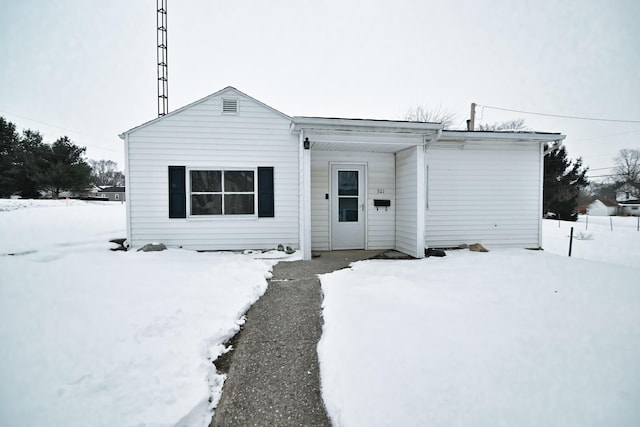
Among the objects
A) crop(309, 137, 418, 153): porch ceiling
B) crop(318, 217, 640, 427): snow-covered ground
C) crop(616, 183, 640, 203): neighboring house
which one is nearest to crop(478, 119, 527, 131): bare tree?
crop(309, 137, 418, 153): porch ceiling

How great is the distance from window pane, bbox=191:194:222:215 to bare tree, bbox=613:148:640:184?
4390 centimetres

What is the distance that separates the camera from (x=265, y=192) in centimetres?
677

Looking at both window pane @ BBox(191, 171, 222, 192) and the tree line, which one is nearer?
window pane @ BBox(191, 171, 222, 192)

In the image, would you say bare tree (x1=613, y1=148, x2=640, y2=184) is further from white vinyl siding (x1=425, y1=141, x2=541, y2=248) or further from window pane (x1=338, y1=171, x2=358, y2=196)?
window pane (x1=338, y1=171, x2=358, y2=196)

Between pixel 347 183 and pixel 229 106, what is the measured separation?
130 inches

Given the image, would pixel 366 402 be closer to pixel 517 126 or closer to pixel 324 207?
pixel 324 207

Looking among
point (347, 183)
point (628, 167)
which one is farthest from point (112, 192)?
point (628, 167)

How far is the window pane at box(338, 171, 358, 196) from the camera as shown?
6988 millimetres

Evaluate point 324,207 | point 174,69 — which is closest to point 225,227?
point 324,207

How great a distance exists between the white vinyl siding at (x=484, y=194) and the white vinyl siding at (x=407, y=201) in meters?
0.69

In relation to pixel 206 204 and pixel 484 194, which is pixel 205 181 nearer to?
pixel 206 204

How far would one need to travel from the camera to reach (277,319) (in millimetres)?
3150

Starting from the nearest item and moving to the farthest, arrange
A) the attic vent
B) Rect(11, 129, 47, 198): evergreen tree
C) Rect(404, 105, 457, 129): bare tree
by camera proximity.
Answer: the attic vent < Rect(11, 129, 47, 198): evergreen tree < Rect(404, 105, 457, 129): bare tree

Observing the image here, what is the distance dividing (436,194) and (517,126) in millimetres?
19680
